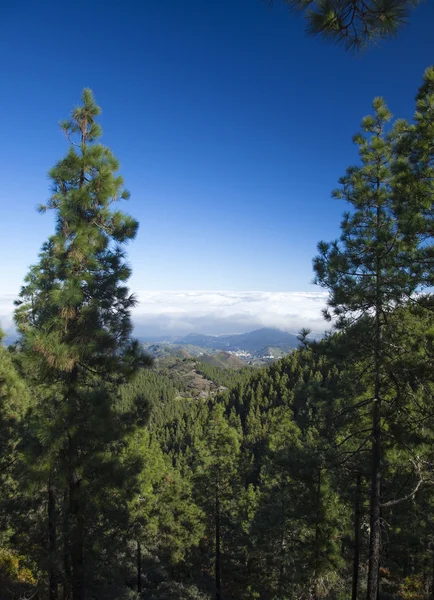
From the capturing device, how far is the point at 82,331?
682 centimetres

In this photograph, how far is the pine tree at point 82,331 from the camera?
255 inches

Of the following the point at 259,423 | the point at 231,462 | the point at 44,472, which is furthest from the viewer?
the point at 259,423

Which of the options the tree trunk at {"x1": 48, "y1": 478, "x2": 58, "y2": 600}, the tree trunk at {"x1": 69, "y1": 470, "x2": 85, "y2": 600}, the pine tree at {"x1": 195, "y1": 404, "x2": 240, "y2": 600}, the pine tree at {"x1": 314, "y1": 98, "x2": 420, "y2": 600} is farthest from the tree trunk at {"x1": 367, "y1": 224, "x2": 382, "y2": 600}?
the pine tree at {"x1": 195, "y1": 404, "x2": 240, "y2": 600}

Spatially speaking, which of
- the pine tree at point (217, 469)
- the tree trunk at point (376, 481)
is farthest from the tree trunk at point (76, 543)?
the pine tree at point (217, 469)

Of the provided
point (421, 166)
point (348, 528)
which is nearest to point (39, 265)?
point (421, 166)

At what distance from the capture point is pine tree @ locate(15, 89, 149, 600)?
6477mm

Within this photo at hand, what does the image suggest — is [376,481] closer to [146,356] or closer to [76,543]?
[146,356]

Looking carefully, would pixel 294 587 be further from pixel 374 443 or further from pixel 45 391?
pixel 45 391

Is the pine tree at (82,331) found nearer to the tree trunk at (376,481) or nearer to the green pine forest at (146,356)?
the green pine forest at (146,356)

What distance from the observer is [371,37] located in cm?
372

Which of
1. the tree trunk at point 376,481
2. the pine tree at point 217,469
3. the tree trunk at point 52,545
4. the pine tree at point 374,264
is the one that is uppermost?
the pine tree at point 374,264

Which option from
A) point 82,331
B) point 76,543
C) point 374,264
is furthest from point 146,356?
point 374,264

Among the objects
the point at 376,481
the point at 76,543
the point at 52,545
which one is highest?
the point at 376,481

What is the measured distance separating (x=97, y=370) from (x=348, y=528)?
11.0 m
